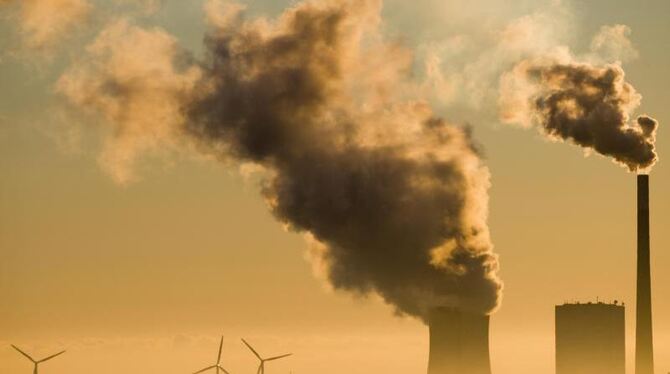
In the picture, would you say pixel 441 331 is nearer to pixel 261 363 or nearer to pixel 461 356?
pixel 461 356

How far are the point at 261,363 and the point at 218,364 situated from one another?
157 inches

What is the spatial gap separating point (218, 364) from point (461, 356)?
22485mm

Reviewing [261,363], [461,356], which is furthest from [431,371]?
[261,363]

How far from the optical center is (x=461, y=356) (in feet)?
646

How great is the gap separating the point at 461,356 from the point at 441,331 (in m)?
3.69

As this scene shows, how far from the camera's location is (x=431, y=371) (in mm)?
197750

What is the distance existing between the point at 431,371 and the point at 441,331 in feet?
13.4

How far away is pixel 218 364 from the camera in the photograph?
Answer: 200 m

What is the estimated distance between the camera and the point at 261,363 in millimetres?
199750

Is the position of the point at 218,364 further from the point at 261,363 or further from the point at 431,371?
the point at 431,371

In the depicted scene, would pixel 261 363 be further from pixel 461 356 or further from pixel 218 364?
pixel 461 356

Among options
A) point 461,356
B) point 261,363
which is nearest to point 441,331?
→ point 461,356

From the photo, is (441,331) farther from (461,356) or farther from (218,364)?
(218,364)

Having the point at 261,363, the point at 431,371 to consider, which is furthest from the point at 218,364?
the point at 431,371
